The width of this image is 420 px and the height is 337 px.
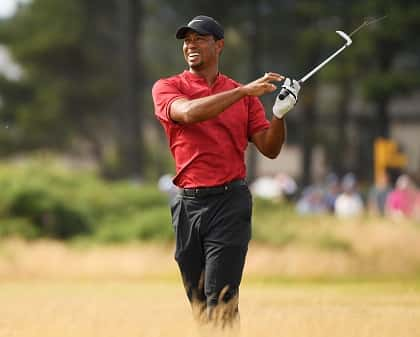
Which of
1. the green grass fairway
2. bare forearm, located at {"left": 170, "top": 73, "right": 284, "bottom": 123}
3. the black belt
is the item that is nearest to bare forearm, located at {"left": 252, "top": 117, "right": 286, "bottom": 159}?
the black belt

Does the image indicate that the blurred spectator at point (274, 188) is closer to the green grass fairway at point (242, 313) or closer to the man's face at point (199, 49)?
the green grass fairway at point (242, 313)

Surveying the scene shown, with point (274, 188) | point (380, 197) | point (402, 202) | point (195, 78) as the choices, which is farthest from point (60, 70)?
point (195, 78)

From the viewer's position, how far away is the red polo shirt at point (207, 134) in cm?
848

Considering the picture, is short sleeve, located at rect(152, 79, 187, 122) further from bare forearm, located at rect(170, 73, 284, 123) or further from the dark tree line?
the dark tree line

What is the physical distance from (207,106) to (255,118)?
2.09 feet

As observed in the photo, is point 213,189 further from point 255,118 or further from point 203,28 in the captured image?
point 203,28

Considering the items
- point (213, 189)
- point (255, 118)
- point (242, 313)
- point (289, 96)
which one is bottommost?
point (242, 313)

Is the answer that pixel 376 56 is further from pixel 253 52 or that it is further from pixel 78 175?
pixel 78 175

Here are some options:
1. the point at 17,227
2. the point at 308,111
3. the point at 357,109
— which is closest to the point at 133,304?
the point at 17,227

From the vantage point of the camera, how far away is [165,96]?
27.9 feet

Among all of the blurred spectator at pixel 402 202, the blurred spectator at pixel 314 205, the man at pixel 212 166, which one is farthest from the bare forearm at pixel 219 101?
the blurred spectator at pixel 314 205

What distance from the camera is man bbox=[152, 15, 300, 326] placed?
8.49 metres

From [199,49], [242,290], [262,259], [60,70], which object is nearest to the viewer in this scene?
[199,49]

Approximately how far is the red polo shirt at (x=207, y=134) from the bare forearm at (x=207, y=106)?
0.20 metres
